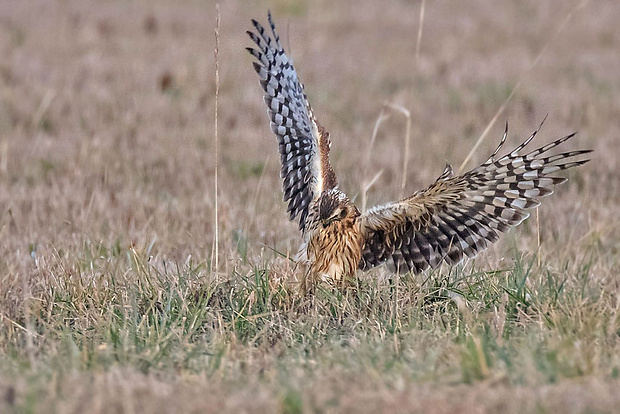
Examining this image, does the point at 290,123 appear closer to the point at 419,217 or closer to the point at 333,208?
the point at 333,208

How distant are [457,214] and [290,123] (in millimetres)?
1216

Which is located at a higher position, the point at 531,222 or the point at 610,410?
the point at 531,222

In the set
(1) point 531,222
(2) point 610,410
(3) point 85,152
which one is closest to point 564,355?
(2) point 610,410

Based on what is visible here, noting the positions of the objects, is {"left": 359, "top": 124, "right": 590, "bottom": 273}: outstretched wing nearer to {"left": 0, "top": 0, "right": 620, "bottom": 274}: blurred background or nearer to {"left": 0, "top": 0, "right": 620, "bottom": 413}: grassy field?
{"left": 0, "top": 0, "right": 620, "bottom": 413}: grassy field

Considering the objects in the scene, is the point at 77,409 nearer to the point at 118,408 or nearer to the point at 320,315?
the point at 118,408

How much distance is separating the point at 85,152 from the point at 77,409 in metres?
5.32

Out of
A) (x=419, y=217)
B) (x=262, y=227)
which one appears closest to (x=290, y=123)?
(x=262, y=227)

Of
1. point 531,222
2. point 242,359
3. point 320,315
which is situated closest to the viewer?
point 242,359

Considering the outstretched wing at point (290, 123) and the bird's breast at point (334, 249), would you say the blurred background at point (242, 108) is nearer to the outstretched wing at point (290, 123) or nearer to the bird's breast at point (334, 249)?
the outstretched wing at point (290, 123)

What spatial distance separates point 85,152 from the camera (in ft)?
27.7

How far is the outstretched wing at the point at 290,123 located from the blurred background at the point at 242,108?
25 cm

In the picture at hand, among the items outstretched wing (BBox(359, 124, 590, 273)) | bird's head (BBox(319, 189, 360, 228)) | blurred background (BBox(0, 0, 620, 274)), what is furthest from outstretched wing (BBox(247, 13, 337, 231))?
outstretched wing (BBox(359, 124, 590, 273))

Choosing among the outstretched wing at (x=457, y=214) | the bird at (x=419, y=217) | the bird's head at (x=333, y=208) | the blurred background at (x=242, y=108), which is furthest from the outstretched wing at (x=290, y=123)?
the outstretched wing at (x=457, y=214)

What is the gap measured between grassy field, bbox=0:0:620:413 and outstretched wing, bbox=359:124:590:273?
0.52 ft
